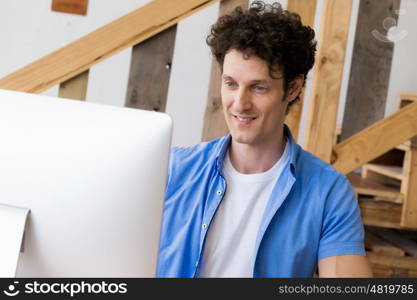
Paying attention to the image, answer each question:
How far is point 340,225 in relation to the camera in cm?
174

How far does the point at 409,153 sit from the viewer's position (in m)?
2.99

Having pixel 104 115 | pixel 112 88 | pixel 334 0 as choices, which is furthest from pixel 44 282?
pixel 112 88

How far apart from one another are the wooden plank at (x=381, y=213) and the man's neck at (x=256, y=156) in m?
1.25

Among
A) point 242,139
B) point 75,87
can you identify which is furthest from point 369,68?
point 242,139

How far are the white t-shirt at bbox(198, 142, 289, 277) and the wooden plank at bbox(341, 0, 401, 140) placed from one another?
4.06 ft

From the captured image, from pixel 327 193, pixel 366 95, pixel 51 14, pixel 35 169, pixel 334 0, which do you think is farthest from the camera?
pixel 51 14

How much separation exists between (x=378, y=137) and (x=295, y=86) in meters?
1.03

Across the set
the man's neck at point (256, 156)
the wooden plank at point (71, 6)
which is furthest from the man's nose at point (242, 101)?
the wooden plank at point (71, 6)

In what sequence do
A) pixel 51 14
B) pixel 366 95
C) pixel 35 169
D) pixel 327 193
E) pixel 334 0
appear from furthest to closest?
1. pixel 51 14
2. pixel 366 95
3. pixel 334 0
4. pixel 327 193
5. pixel 35 169

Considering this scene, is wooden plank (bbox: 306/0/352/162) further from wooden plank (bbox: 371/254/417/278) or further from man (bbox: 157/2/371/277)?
man (bbox: 157/2/371/277)

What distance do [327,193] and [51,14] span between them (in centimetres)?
374

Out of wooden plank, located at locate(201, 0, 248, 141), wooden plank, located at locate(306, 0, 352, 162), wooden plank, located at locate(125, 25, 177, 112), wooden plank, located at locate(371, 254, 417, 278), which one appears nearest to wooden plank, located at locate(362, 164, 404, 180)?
wooden plank, located at locate(371, 254, 417, 278)

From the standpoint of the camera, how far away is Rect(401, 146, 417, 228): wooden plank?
2.98 metres

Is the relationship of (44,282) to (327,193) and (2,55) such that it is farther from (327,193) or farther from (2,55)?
(2,55)
